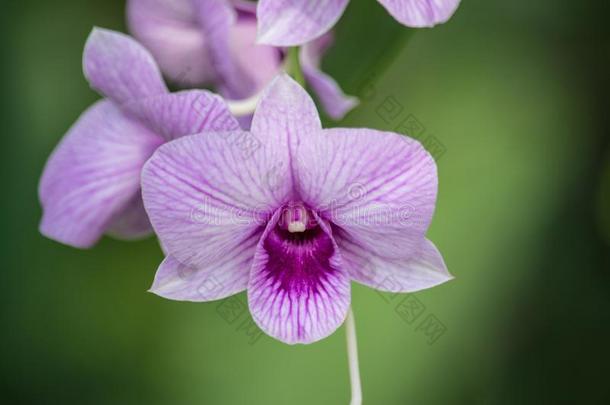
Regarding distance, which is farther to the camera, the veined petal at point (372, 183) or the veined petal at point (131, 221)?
the veined petal at point (131, 221)

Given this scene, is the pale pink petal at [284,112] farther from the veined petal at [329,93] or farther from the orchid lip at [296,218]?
the veined petal at [329,93]

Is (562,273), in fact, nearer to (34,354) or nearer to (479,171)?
(479,171)

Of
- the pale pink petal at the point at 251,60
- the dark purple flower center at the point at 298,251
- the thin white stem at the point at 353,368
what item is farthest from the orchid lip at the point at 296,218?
the pale pink petal at the point at 251,60

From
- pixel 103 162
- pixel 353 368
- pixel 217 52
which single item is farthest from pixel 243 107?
pixel 353 368

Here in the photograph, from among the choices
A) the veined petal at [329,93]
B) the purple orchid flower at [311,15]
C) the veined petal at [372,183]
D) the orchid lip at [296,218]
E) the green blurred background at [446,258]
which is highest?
the purple orchid flower at [311,15]

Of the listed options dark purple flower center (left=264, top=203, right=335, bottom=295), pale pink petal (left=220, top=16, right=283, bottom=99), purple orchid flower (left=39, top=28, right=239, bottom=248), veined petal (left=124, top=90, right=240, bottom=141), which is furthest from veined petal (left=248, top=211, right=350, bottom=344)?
pale pink petal (left=220, top=16, right=283, bottom=99)

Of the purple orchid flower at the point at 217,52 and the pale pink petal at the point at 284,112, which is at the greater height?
the pale pink petal at the point at 284,112

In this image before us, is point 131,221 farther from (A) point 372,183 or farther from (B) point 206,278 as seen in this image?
(A) point 372,183
